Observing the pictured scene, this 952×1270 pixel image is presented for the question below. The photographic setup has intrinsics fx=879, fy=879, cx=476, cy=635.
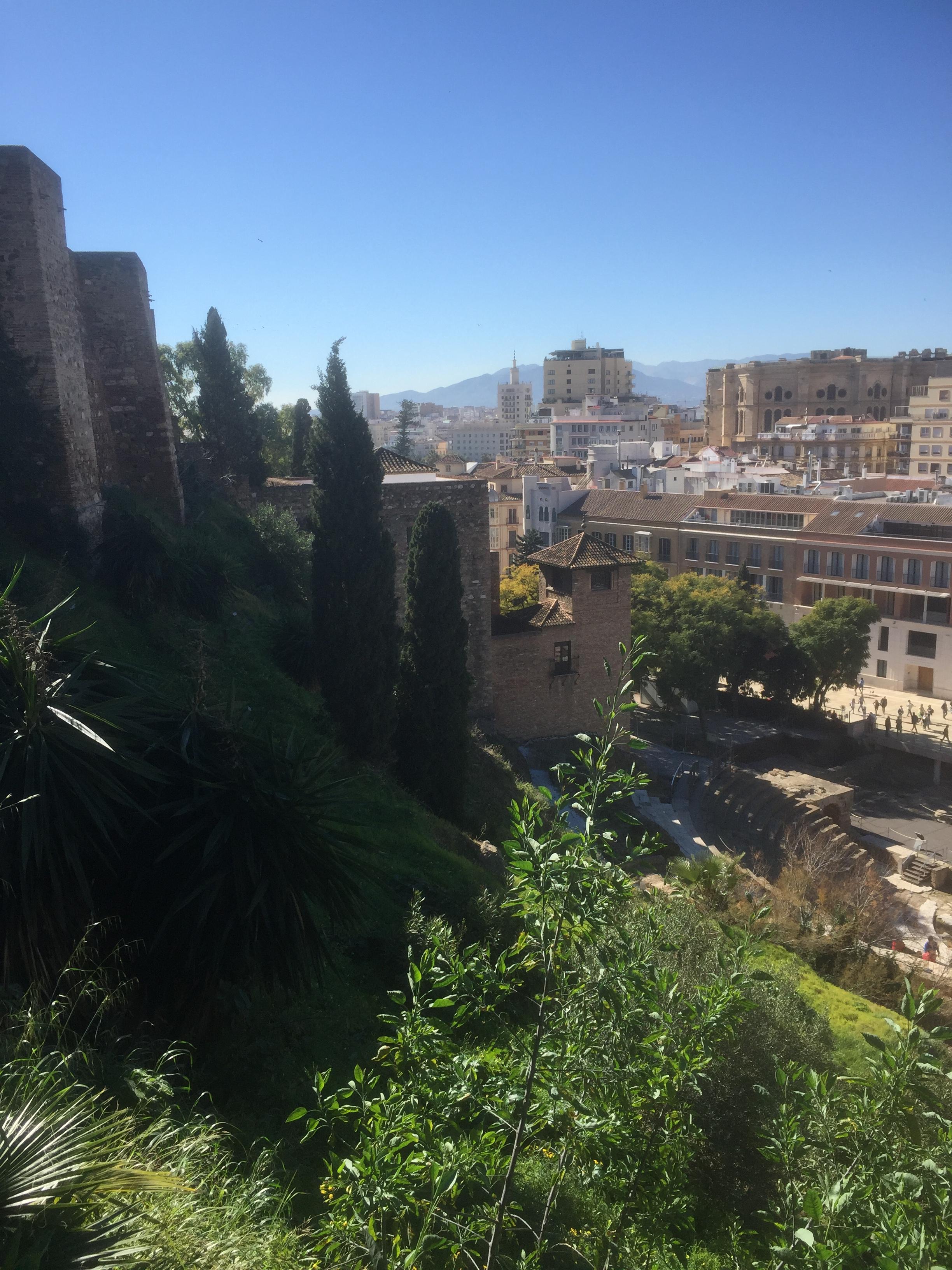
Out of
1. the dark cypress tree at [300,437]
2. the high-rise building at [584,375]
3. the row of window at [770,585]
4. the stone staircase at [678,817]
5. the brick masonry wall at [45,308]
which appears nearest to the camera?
the brick masonry wall at [45,308]

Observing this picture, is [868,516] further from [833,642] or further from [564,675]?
[564,675]

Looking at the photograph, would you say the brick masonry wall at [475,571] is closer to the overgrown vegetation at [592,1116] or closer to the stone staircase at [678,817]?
the stone staircase at [678,817]

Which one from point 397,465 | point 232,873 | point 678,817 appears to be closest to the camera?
point 232,873

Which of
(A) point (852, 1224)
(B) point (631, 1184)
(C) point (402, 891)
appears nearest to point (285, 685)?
(C) point (402, 891)

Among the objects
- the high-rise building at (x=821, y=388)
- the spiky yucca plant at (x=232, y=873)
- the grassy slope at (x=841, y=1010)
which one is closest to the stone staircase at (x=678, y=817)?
the grassy slope at (x=841, y=1010)

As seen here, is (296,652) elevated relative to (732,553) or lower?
elevated

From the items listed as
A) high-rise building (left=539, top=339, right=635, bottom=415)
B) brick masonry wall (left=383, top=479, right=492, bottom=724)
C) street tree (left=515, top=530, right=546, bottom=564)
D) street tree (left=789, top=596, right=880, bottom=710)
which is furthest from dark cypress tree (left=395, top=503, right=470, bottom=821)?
high-rise building (left=539, top=339, right=635, bottom=415)

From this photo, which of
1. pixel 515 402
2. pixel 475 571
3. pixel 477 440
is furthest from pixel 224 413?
pixel 515 402

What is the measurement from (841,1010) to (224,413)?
18355 mm

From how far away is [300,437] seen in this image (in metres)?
26.1

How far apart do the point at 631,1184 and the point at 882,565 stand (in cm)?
3688

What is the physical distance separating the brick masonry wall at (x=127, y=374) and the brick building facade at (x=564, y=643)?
8.46 metres

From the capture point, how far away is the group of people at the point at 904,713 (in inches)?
1231

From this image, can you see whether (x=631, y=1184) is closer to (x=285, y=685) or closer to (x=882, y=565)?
(x=285, y=685)
